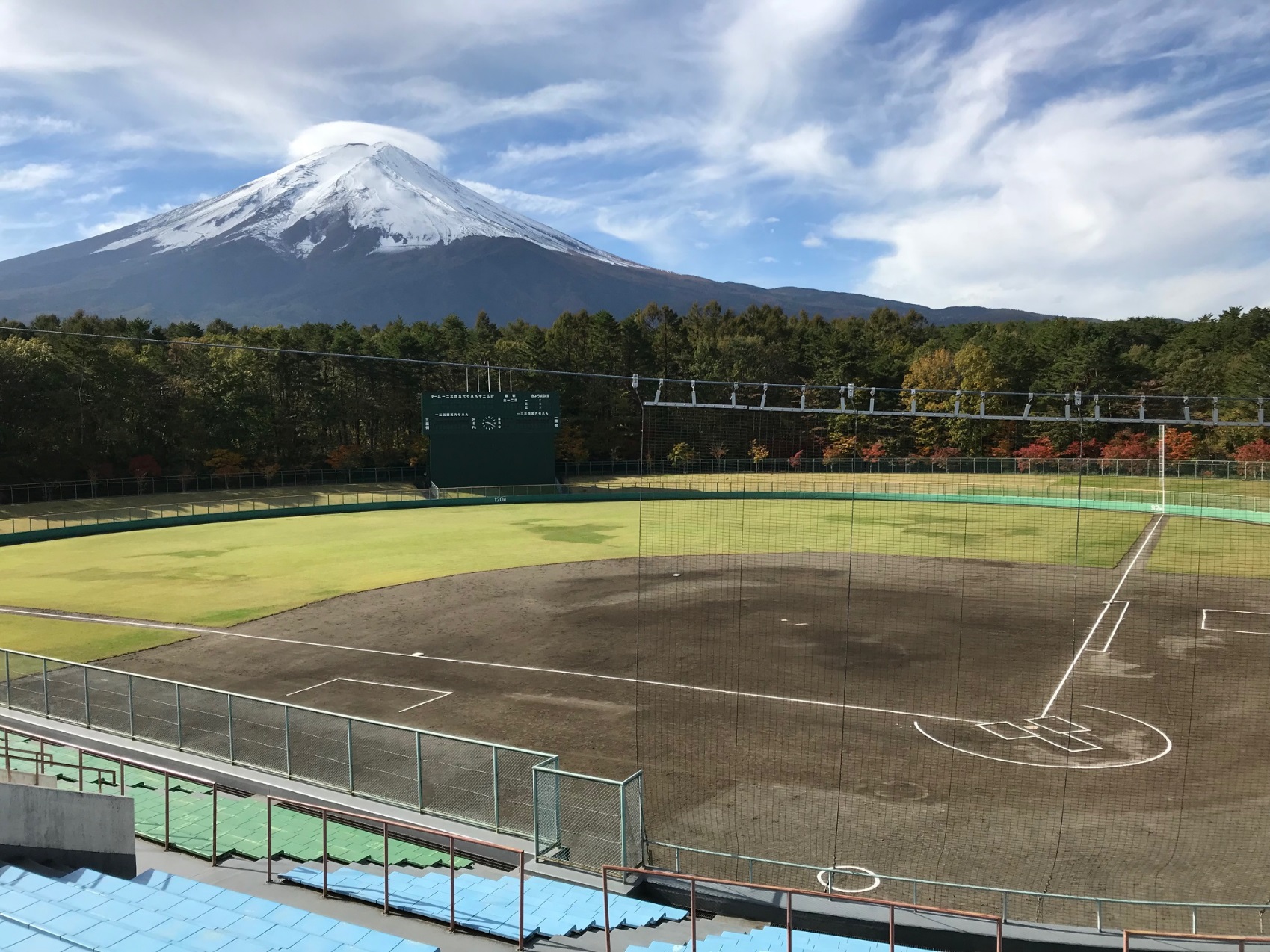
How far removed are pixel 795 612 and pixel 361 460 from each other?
4823cm

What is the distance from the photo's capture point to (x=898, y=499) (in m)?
56.7

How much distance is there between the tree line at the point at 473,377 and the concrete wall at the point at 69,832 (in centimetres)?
4426

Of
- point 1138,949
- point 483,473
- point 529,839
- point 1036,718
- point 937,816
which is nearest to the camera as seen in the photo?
point 1138,949

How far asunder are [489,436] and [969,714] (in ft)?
136

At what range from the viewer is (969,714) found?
1605 cm

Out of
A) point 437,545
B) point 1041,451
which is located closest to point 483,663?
point 437,545

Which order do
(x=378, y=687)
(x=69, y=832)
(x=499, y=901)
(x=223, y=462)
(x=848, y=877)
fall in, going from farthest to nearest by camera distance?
(x=223, y=462), (x=378, y=687), (x=848, y=877), (x=69, y=832), (x=499, y=901)

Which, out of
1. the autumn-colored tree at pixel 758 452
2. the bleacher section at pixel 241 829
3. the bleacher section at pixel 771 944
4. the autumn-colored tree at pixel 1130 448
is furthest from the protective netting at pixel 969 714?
the autumn-colored tree at pixel 758 452

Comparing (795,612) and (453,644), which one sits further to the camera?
(795,612)

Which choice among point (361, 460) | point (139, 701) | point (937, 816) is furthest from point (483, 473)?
point (937, 816)

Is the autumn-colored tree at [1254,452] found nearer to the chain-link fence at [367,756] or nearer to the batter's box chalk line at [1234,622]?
the batter's box chalk line at [1234,622]

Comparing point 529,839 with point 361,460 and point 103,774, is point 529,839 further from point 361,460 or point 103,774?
point 361,460

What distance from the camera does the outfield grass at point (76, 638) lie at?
2023 cm

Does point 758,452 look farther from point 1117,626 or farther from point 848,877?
point 848,877
